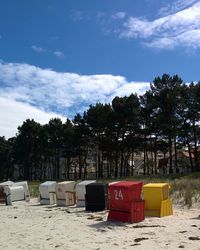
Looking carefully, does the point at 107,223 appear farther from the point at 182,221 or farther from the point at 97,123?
the point at 97,123

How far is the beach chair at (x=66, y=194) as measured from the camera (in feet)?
83.9

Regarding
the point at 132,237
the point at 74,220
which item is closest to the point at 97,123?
the point at 74,220

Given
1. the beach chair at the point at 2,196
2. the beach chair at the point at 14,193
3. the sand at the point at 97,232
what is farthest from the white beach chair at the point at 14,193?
the sand at the point at 97,232

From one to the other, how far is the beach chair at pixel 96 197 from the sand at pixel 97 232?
836mm

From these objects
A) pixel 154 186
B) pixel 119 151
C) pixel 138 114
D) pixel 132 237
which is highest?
pixel 138 114

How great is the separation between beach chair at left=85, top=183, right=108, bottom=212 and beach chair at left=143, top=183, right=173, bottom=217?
3.18 metres

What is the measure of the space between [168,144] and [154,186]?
4223 centimetres

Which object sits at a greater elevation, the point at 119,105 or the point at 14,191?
the point at 119,105

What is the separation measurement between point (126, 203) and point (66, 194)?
351 inches

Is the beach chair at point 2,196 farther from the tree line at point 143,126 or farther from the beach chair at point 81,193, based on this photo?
the tree line at point 143,126

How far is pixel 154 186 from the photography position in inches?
734

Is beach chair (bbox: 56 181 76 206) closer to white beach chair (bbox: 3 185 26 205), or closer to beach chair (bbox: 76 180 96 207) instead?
beach chair (bbox: 76 180 96 207)

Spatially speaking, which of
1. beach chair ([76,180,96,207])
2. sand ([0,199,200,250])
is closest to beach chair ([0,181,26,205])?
beach chair ([76,180,96,207])

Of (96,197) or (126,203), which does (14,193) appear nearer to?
(96,197)
